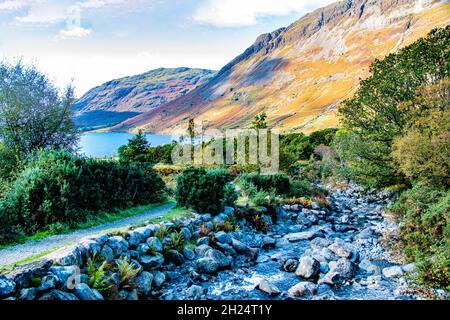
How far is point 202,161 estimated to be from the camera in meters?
39.3

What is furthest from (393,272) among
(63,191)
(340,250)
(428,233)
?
(63,191)

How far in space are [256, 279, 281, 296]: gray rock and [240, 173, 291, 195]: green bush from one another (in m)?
13.0

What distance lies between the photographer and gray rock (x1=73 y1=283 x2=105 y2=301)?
25.3 feet

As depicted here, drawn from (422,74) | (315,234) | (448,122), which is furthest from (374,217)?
(422,74)

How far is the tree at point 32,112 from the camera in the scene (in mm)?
18812

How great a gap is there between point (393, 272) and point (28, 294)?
1085 cm

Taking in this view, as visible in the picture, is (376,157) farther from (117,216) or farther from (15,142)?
(15,142)

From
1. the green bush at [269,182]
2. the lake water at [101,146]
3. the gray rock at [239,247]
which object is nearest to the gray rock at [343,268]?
the gray rock at [239,247]

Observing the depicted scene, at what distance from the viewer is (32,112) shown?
1964cm

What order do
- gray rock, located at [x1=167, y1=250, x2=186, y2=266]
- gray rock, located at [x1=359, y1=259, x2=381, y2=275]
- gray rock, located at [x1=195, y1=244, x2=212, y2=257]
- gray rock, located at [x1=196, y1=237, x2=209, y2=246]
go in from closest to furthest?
gray rock, located at [x1=359, y1=259, x2=381, y2=275] < gray rock, located at [x1=167, y1=250, x2=186, y2=266] < gray rock, located at [x1=195, y1=244, x2=212, y2=257] < gray rock, located at [x1=196, y1=237, x2=209, y2=246]

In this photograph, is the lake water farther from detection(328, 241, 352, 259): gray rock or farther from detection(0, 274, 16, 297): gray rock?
detection(328, 241, 352, 259): gray rock

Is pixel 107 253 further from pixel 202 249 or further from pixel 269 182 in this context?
pixel 269 182

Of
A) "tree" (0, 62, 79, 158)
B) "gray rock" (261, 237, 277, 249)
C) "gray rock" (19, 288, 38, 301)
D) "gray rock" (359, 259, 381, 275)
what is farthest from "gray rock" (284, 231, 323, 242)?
"tree" (0, 62, 79, 158)
